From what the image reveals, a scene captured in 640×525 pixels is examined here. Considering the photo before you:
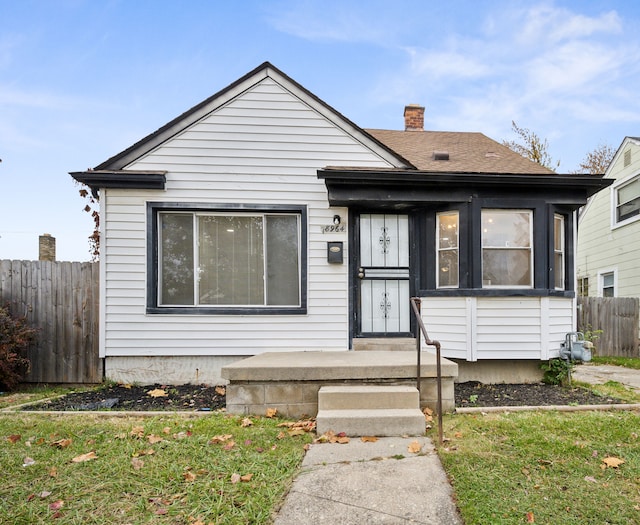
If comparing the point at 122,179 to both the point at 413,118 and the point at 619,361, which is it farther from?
the point at 619,361

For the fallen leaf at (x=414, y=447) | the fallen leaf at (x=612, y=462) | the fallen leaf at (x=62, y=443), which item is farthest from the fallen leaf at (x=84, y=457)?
the fallen leaf at (x=612, y=462)

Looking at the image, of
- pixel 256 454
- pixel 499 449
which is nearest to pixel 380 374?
pixel 499 449

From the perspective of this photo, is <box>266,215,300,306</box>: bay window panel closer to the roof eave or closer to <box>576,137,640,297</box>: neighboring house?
the roof eave

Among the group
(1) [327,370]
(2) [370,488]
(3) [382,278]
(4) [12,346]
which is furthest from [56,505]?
(3) [382,278]

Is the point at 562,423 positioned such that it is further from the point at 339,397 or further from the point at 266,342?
the point at 266,342

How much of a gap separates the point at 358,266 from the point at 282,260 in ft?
4.10

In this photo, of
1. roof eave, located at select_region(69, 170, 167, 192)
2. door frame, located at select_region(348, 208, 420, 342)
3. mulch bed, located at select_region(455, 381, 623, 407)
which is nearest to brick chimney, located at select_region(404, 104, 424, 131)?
door frame, located at select_region(348, 208, 420, 342)

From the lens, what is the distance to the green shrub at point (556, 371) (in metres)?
5.29

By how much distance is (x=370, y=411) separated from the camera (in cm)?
344

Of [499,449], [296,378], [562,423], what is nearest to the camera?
[499,449]

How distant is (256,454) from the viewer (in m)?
2.82

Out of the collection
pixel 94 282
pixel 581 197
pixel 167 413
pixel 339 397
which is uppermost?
pixel 581 197

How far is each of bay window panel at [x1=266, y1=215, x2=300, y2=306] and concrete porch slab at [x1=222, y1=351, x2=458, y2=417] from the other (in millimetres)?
1880

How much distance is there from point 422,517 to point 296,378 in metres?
2.02
